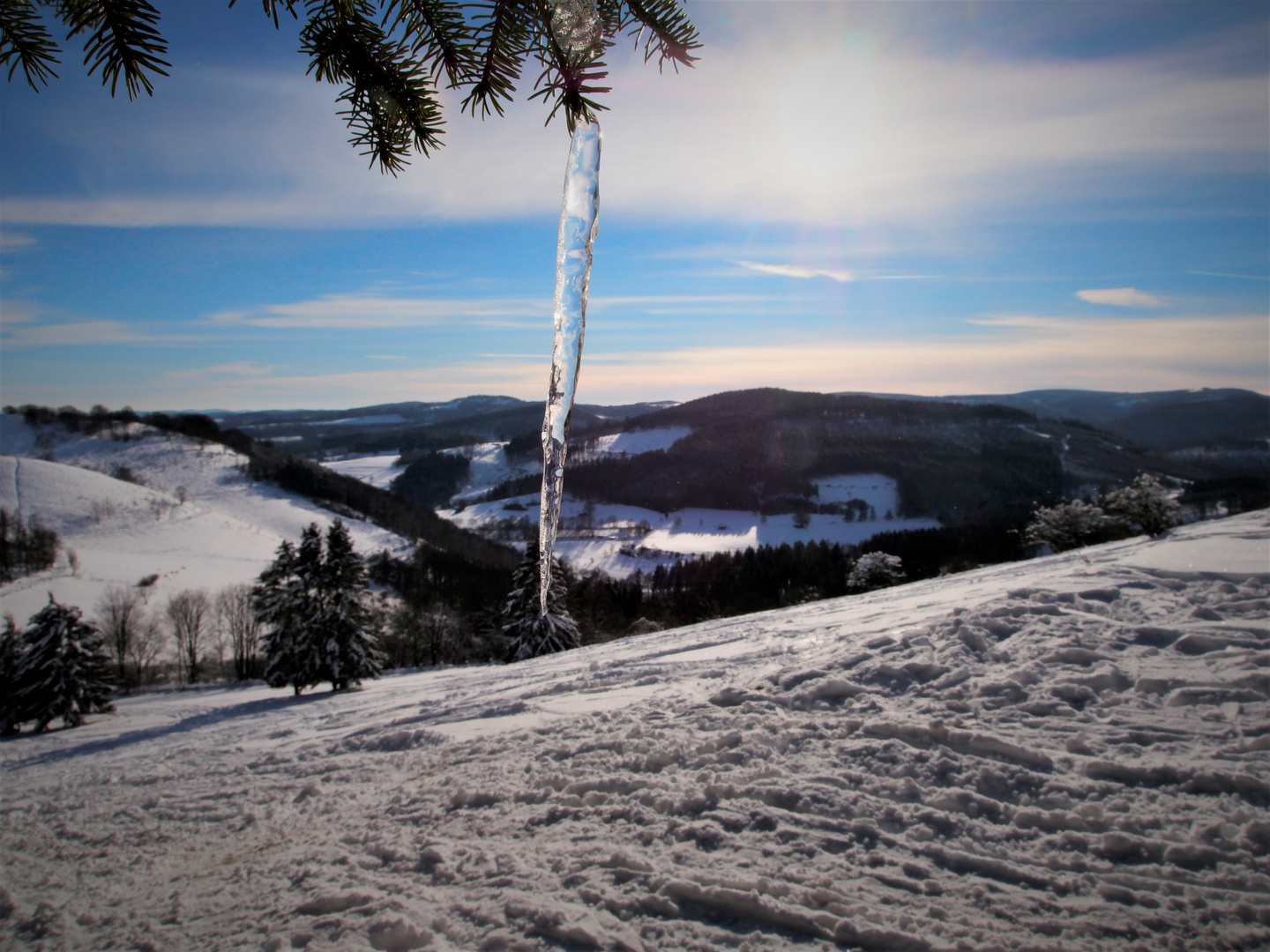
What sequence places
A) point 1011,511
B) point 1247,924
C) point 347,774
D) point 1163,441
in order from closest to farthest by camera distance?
point 1247,924 → point 347,774 → point 1011,511 → point 1163,441

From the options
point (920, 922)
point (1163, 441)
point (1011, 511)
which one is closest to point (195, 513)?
point (920, 922)

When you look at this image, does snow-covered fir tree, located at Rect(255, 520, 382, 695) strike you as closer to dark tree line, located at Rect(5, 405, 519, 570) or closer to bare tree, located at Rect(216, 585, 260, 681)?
bare tree, located at Rect(216, 585, 260, 681)

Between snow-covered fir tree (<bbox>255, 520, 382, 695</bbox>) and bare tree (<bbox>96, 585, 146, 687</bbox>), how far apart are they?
34945 mm

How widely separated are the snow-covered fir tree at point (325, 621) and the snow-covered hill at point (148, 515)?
42.4 metres

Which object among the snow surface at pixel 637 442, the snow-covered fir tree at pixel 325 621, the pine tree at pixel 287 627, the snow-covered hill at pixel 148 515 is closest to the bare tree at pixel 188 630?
the snow-covered hill at pixel 148 515

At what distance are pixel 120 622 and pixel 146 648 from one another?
3.15 meters

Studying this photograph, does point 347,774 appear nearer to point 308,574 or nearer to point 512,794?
point 512,794

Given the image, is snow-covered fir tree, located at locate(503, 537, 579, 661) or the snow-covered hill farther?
the snow-covered hill

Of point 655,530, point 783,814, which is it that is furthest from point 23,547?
point 783,814

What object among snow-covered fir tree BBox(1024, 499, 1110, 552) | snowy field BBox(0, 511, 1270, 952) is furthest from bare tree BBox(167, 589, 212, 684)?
snow-covered fir tree BBox(1024, 499, 1110, 552)

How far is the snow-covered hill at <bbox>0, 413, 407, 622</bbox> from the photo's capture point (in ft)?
216

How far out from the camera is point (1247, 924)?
2.35 metres

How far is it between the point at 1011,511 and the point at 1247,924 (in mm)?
98975

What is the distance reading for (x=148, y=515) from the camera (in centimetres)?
8438
